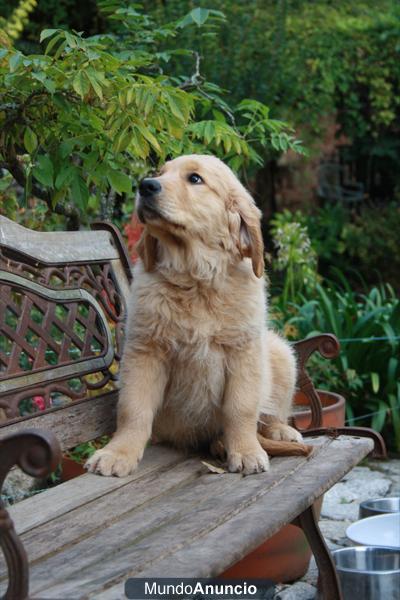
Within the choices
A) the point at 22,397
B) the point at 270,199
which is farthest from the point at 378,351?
the point at 270,199

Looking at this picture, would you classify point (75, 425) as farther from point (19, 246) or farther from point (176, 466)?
point (19, 246)

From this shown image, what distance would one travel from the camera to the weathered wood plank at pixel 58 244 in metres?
3.03

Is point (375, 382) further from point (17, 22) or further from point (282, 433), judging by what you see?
point (17, 22)

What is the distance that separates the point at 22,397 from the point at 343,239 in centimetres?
780

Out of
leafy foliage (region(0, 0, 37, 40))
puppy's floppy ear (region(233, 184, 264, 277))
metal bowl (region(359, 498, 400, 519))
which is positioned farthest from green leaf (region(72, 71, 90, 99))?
leafy foliage (region(0, 0, 37, 40))

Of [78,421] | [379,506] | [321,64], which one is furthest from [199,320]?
[321,64]

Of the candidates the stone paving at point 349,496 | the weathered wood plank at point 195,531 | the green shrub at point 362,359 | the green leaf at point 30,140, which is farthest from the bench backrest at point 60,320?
the green shrub at point 362,359

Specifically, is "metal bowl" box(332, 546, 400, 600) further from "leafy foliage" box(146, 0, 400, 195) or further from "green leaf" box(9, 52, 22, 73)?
"leafy foliage" box(146, 0, 400, 195)

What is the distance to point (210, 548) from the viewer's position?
2.12 m

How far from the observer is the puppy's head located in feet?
9.32

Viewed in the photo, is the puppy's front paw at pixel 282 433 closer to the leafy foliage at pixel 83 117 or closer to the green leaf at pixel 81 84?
the leafy foliage at pixel 83 117

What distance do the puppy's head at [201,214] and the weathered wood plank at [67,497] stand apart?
2.34ft

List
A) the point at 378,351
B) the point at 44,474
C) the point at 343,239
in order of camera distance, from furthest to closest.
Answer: the point at 343,239 < the point at 378,351 < the point at 44,474

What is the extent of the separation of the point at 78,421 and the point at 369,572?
47.8 inches
